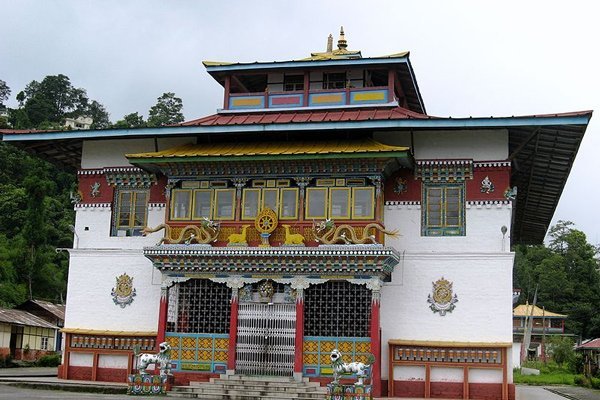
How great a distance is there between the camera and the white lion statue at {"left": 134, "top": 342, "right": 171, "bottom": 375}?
19.2 metres

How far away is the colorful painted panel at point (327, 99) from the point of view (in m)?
22.2

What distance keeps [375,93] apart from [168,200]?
252 inches

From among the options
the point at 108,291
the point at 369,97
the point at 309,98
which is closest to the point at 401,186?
the point at 369,97

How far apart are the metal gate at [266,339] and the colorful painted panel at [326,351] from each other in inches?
19.4

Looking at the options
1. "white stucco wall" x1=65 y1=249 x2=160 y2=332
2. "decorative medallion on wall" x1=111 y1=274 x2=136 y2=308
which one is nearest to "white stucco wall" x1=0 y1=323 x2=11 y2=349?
"white stucco wall" x1=65 y1=249 x2=160 y2=332

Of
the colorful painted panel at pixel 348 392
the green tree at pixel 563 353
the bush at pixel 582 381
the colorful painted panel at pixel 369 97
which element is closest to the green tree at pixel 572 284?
the green tree at pixel 563 353

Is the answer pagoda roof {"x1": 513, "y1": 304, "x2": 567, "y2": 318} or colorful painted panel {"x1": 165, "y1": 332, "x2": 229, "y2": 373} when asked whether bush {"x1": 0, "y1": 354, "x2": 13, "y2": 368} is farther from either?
pagoda roof {"x1": 513, "y1": 304, "x2": 567, "y2": 318}

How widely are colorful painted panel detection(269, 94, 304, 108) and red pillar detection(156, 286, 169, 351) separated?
20.0ft

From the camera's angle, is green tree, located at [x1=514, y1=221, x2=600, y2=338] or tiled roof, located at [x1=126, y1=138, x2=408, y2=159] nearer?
tiled roof, located at [x1=126, y1=138, x2=408, y2=159]

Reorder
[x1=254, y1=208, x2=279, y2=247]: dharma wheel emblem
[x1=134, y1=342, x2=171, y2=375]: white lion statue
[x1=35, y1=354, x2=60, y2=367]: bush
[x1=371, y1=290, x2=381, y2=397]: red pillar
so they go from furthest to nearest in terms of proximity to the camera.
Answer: [x1=35, y1=354, x2=60, y2=367]: bush, [x1=254, y1=208, x2=279, y2=247]: dharma wheel emblem, [x1=134, y1=342, x2=171, y2=375]: white lion statue, [x1=371, y1=290, x2=381, y2=397]: red pillar

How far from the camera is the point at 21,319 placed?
38156mm

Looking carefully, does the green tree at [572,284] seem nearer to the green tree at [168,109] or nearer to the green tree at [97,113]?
the green tree at [168,109]

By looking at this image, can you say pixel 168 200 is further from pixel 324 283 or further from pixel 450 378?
pixel 450 378

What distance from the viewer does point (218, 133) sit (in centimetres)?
2119
